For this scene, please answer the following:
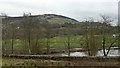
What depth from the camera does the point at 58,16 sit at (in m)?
80.2

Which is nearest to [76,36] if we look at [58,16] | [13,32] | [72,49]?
[72,49]

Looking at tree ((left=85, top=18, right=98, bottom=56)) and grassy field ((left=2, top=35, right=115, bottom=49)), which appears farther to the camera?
grassy field ((left=2, top=35, right=115, bottom=49))

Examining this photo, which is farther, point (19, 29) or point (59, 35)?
point (59, 35)

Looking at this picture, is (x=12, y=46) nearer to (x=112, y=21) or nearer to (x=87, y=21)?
(x=87, y=21)

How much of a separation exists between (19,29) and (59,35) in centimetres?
849

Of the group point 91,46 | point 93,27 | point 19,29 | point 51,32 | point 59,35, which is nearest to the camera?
point 91,46

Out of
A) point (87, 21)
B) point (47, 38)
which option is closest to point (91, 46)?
point (87, 21)

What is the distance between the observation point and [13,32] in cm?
3616

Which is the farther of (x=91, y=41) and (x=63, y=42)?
(x=63, y=42)

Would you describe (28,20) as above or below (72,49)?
above

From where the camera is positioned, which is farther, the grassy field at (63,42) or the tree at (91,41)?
the grassy field at (63,42)

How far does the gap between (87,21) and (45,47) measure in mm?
7007

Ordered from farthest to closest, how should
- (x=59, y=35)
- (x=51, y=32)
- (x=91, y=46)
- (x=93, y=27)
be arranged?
(x=59, y=35)
(x=51, y=32)
(x=93, y=27)
(x=91, y=46)

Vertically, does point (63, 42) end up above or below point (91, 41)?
below
